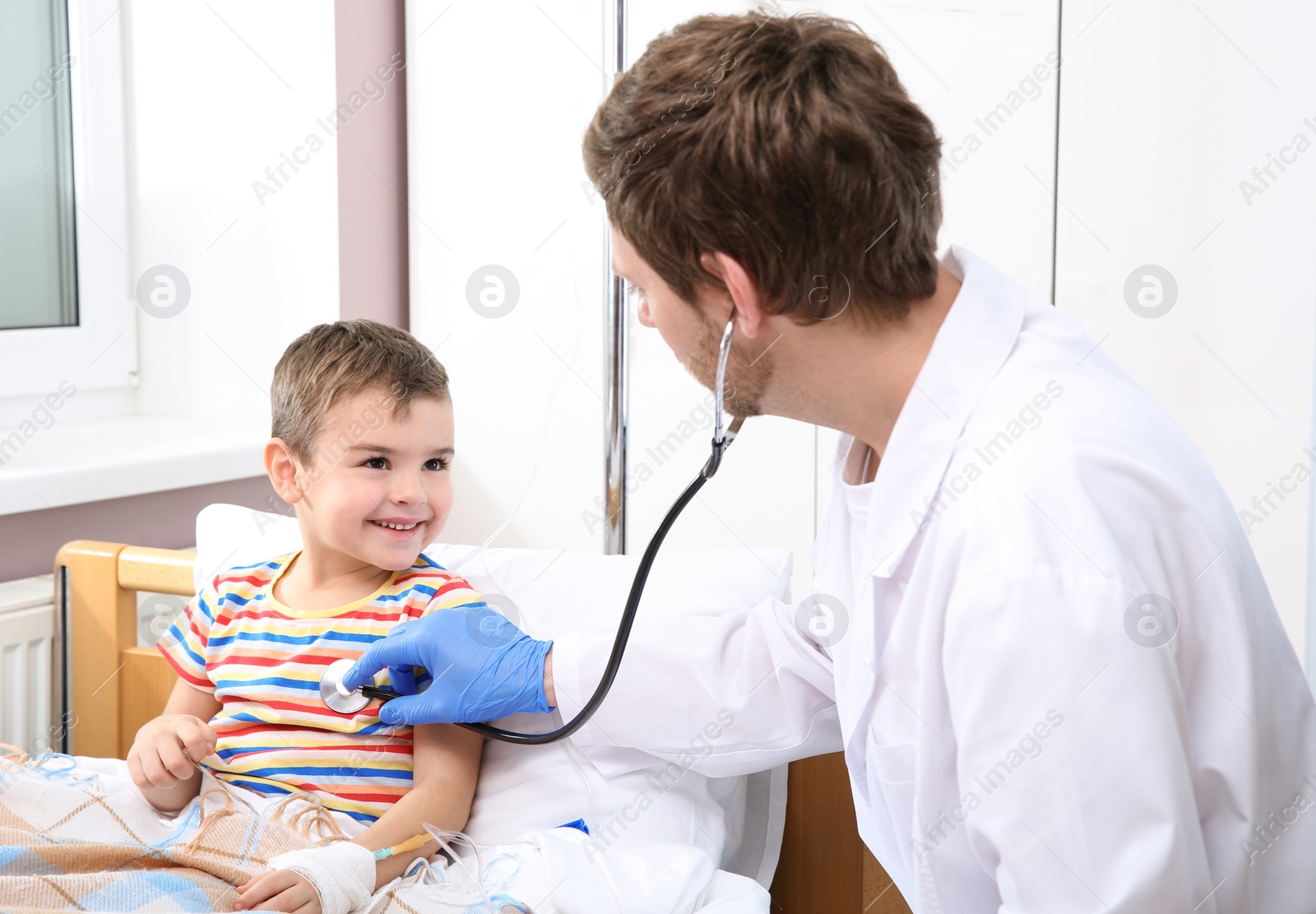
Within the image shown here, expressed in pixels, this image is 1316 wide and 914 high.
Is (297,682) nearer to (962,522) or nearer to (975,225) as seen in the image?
(962,522)

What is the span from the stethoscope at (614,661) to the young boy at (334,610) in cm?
3

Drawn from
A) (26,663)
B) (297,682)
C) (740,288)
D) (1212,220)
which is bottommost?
(26,663)

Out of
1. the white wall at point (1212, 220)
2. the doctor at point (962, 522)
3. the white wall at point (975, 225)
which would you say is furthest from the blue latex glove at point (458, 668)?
the white wall at point (1212, 220)

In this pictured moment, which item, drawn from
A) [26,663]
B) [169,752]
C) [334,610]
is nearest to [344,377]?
Answer: [334,610]

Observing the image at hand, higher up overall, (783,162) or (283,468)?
(783,162)

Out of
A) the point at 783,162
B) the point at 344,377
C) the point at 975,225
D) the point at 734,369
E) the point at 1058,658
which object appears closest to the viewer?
the point at 1058,658

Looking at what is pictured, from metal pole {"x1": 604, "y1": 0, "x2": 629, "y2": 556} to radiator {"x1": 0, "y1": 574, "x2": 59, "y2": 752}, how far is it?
787 mm

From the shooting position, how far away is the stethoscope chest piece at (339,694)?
1133mm

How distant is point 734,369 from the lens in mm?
969

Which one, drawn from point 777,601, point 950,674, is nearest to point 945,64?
point 777,601

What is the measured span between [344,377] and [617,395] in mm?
423

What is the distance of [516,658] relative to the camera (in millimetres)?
1184

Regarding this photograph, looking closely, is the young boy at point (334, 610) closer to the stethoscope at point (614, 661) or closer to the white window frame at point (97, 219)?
the stethoscope at point (614, 661)

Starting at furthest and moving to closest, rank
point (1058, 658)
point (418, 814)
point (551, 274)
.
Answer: point (551, 274) < point (418, 814) < point (1058, 658)
